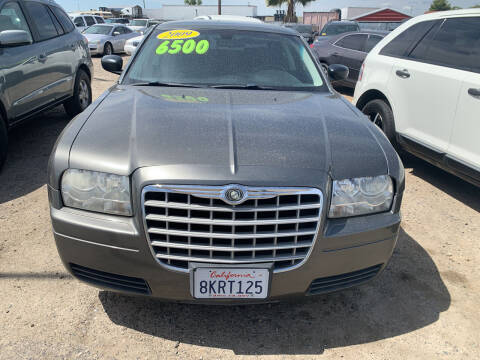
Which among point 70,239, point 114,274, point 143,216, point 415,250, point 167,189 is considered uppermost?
point 167,189

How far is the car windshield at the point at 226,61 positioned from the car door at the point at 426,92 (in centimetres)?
147

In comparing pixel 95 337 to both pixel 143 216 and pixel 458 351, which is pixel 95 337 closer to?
pixel 143 216

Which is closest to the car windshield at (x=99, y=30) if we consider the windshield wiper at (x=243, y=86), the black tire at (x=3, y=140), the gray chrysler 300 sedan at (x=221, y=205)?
the black tire at (x=3, y=140)

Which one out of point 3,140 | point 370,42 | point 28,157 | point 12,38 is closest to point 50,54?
point 12,38

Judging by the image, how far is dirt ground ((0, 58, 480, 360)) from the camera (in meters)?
2.17

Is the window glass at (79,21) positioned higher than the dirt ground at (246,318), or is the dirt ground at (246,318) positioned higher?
the window glass at (79,21)

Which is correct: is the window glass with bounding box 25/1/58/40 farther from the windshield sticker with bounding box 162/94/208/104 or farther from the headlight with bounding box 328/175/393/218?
the headlight with bounding box 328/175/393/218

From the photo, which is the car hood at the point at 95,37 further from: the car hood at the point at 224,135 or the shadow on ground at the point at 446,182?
the car hood at the point at 224,135

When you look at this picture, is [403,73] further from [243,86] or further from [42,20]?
[42,20]

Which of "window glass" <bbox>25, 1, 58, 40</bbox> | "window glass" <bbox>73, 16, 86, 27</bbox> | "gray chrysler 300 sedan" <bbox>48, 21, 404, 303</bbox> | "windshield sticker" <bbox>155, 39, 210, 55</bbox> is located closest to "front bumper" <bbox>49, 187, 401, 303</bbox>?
"gray chrysler 300 sedan" <bbox>48, 21, 404, 303</bbox>

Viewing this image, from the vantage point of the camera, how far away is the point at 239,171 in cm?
188

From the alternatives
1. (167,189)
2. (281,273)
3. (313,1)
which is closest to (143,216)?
(167,189)

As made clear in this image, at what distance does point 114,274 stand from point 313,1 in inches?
2299

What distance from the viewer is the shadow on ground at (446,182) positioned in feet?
14.0
